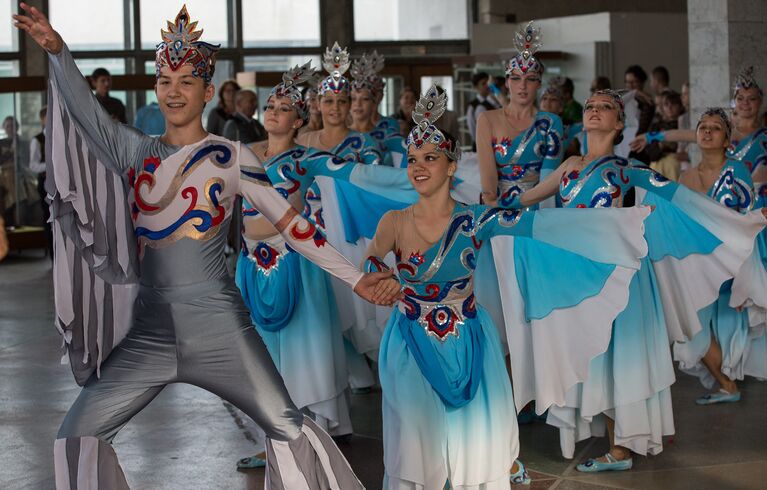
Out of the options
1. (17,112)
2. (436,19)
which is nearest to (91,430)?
(17,112)

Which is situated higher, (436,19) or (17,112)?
(436,19)

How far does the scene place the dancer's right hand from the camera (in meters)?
3.37

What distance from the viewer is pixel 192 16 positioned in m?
19.6

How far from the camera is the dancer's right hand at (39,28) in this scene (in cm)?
337

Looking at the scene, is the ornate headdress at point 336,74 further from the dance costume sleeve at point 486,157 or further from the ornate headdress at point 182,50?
the ornate headdress at point 182,50

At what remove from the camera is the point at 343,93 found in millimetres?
6547

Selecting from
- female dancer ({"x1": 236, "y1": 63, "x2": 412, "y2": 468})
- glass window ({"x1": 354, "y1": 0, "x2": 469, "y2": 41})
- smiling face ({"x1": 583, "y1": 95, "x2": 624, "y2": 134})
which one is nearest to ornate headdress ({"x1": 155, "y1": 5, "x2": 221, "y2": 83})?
female dancer ({"x1": 236, "y1": 63, "x2": 412, "y2": 468})

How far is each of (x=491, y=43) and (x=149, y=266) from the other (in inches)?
572

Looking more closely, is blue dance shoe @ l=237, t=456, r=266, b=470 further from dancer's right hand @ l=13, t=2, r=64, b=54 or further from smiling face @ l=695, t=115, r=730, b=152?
smiling face @ l=695, t=115, r=730, b=152

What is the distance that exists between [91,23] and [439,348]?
53.6 feet

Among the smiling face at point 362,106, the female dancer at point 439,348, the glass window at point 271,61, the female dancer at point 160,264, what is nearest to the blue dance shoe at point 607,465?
the female dancer at point 439,348

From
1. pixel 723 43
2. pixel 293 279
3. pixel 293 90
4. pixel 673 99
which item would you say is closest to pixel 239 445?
pixel 293 279

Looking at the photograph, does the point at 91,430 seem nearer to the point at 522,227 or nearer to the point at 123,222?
the point at 123,222

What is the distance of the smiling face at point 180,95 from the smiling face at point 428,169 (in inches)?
32.0
